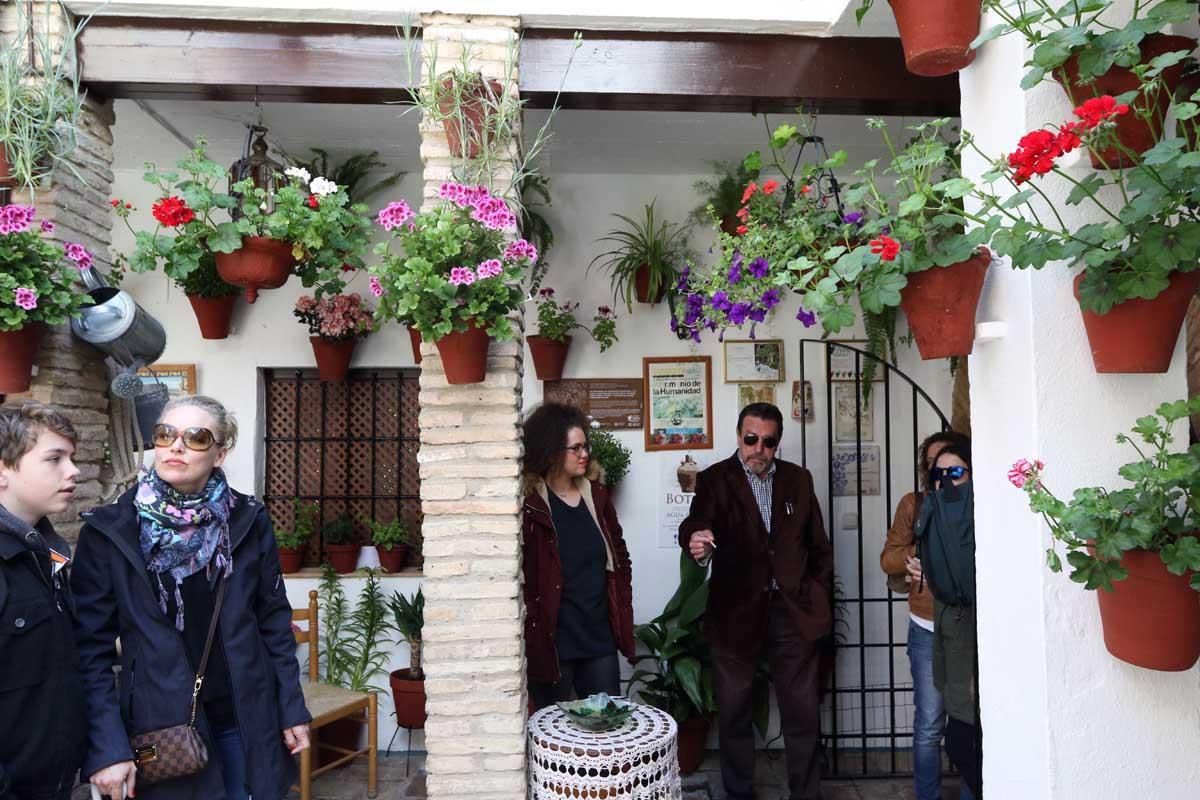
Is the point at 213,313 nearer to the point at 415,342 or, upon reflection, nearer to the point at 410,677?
the point at 415,342

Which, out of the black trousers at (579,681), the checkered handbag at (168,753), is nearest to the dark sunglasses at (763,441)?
the black trousers at (579,681)

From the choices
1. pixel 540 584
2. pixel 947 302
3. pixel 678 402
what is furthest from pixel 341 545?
pixel 947 302

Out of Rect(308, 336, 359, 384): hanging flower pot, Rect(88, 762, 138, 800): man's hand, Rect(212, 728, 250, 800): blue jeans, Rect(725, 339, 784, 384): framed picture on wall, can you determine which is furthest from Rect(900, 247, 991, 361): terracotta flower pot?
Rect(308, 336, 359, 384): hanging flower pot

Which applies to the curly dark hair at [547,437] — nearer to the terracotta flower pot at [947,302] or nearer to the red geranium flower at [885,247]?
the terracotta flower pot at [947,302]

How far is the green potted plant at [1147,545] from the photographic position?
5.66ft

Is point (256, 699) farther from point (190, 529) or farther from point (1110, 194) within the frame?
point (1110, 194)

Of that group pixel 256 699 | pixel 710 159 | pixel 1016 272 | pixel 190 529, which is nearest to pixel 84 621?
pixel 190 529

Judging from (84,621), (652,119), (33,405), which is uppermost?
(652,119)

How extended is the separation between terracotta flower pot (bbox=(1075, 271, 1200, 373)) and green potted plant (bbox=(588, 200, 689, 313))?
3204 mm

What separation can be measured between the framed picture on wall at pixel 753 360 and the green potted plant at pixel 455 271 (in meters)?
2.54

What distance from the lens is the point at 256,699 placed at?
248cm

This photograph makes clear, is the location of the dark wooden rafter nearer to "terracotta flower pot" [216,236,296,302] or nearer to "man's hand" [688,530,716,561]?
"terracotta flower pot" [216,236,296,302]

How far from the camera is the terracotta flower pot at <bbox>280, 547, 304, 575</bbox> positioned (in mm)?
5000

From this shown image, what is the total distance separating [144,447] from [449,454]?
5.24 feet
